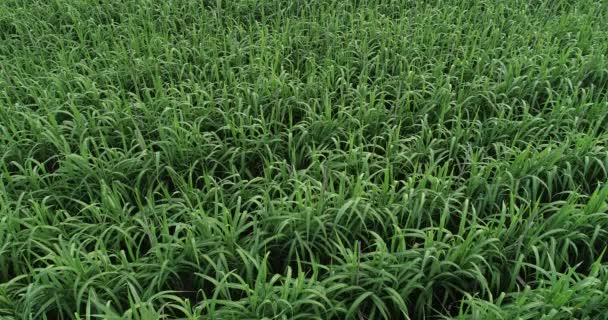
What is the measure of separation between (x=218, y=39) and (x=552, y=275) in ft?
9.39

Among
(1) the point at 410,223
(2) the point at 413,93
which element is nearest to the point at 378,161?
(1) the point at 410,223

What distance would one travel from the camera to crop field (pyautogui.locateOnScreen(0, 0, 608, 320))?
199 cm

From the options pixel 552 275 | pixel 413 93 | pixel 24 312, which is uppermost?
pixel 413 93

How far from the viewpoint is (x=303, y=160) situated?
9.31ft

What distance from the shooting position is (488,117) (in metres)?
3.16

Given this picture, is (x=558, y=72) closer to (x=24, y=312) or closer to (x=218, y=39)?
(x=218, y=39)

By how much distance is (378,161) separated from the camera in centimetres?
260

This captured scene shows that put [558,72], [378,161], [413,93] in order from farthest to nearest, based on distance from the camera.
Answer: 1. [558,72]
2. [413,93]
3. [378,161]

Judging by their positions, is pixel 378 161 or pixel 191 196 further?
pixel 378 161

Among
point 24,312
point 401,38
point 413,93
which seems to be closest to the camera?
point 24,312

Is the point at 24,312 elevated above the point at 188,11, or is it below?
below

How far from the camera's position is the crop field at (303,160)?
1.99 meters

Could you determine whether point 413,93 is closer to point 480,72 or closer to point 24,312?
point 480,72

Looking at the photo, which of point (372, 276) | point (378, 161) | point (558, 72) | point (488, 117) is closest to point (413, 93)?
point (488, 117)
